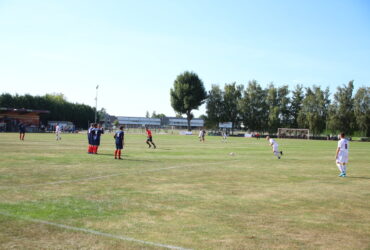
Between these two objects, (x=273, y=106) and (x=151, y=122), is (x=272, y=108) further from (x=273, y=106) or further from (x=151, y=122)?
(x=151, y=122)

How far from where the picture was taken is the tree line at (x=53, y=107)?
87500 mm

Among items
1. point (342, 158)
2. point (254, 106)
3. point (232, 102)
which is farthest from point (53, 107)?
point (342, 158)

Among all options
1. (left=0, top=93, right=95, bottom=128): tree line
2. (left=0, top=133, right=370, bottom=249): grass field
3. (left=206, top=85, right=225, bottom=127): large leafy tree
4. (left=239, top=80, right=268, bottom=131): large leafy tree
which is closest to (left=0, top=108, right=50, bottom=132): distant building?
(left=0, top=93, right=95, bottom=128): tree line

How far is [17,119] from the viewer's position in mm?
79125

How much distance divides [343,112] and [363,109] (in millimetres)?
4666

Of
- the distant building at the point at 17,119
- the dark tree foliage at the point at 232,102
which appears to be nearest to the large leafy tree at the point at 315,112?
the dark tree foliage at the point at 232,102

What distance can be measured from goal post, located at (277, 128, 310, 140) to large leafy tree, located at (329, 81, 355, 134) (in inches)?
296

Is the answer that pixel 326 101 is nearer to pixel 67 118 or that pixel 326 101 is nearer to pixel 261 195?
pixel 67 118

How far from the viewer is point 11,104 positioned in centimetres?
8688

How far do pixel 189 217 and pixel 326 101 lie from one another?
317 feet

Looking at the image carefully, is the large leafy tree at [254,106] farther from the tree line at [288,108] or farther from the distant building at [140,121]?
the distant building at [140,121]

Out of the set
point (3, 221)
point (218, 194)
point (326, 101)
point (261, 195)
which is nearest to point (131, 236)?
point (3, 221)

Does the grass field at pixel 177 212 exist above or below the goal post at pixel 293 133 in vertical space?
below

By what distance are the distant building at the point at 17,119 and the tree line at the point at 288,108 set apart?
5380 centimetres
